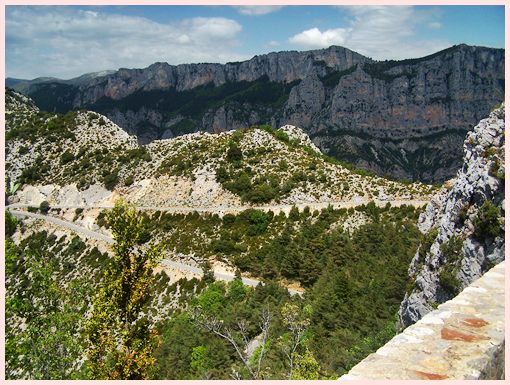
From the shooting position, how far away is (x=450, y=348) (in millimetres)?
6695

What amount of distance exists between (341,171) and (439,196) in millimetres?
47136

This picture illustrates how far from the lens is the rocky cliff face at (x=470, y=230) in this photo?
1634 cm

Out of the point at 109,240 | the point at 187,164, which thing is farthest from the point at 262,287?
the point at 187,164

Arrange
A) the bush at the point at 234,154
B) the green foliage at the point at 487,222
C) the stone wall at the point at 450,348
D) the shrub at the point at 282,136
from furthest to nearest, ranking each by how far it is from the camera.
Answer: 1. the shrub at the point at 282,136
2. the bush at the point at 234,154
3. the green foliage at the point at 487,222
4. the stone wall at the point at 450,348

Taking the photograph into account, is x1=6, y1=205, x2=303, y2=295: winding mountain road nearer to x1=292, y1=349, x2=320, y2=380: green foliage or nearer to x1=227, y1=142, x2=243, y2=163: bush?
x1=227, y1=142, x2=243, y2=163: bush

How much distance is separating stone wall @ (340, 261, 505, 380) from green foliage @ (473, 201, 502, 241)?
8918 millimetres

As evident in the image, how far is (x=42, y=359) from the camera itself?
1916 cm

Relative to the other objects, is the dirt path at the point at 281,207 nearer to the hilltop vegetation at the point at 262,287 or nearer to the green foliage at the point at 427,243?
the hilltop vegetation at the point at 262,287

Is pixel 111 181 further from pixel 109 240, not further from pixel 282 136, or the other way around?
pixel 282 136

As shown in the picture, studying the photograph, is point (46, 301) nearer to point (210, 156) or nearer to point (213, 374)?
point (213, 374)

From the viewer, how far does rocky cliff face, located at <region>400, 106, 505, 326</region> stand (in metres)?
16.3

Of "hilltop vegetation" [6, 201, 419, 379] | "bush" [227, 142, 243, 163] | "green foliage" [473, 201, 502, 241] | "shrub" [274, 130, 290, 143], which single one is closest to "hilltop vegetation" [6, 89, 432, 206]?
"bush" [227, 142, 243, 163]

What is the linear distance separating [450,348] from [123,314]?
398 inches

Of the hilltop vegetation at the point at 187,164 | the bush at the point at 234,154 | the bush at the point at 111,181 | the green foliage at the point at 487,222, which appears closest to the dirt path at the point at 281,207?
the hilltop vegetation at the point at 187,164
